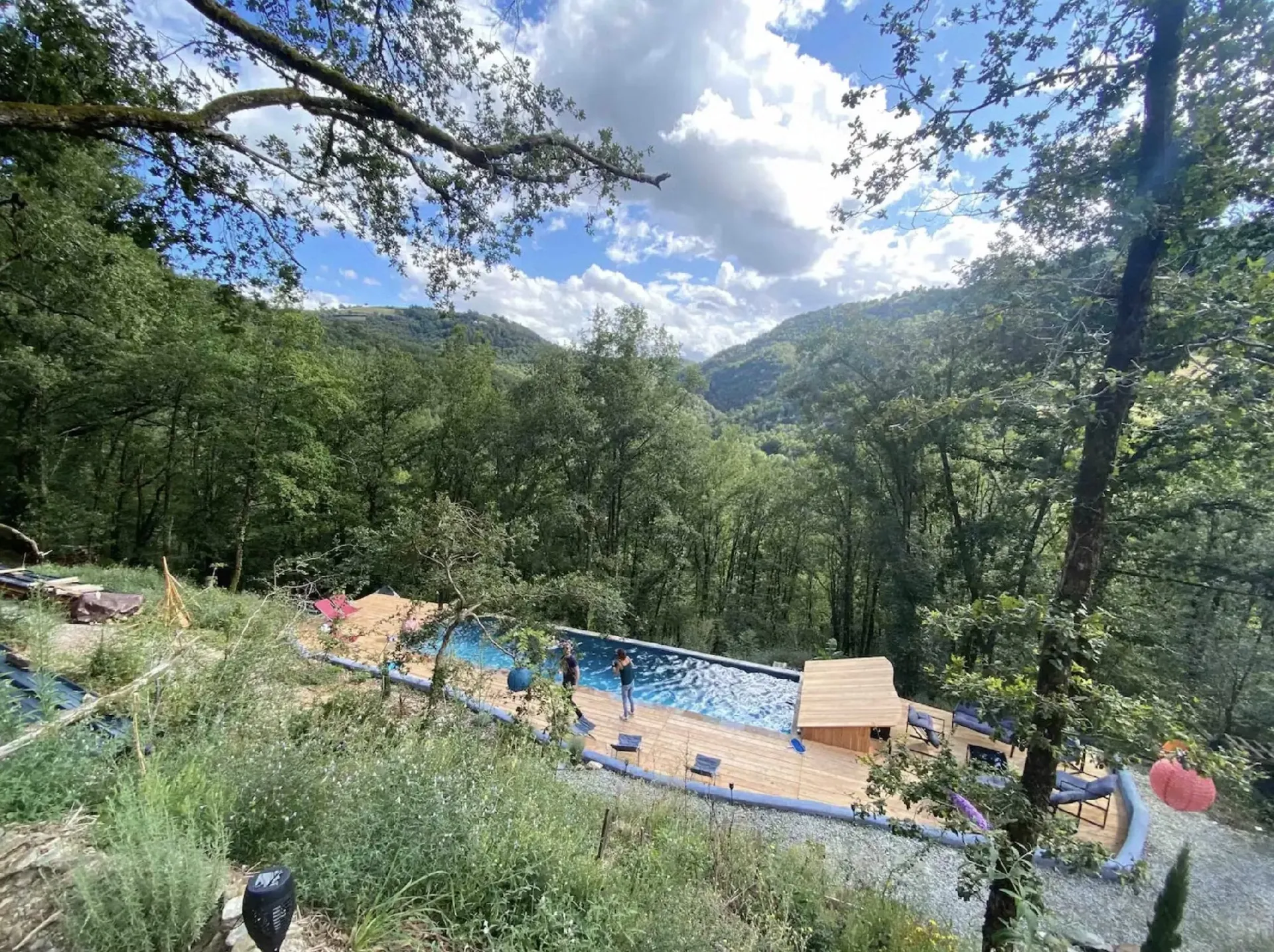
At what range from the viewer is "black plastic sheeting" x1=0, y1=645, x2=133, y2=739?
253 cm

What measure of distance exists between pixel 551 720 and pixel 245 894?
151 inches

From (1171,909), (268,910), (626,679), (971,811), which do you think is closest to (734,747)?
(626,679)

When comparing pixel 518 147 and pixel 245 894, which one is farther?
pixel 518 147

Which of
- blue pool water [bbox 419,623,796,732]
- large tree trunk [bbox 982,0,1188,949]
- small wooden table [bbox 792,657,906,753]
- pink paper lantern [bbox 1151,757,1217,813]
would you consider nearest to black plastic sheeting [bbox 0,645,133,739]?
large tree trunk [bbox 982,0,1188,949]

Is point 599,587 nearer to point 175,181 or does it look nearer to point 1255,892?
point 175,181

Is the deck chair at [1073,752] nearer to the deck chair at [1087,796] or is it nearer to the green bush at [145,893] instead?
the green bush at [145,893]

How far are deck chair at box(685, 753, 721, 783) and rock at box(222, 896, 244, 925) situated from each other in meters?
5.83

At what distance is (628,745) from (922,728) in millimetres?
4750

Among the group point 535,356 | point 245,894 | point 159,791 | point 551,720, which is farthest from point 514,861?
point 535,356

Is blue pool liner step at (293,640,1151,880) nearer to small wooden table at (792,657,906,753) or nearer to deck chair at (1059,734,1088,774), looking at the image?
small wooden table at (792,657,906,753)

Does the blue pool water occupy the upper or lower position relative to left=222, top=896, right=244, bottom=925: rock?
lower

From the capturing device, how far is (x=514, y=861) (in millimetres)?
2404

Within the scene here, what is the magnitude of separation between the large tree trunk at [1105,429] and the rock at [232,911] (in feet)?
10.5

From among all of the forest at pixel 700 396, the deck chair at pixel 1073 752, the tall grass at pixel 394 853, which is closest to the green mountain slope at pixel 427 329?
the forest at pixel 700 396
